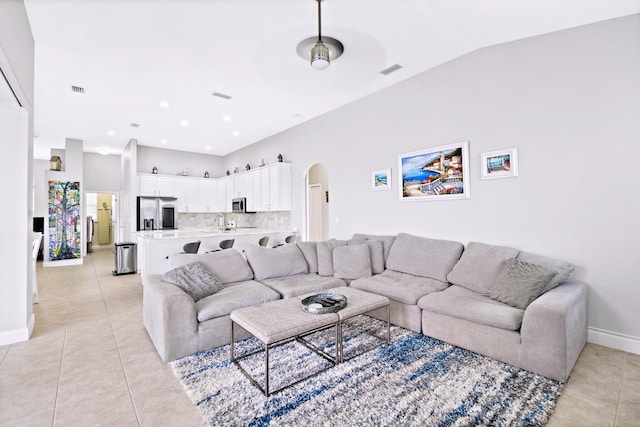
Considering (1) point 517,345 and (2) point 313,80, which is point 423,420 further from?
(2) point 313,80

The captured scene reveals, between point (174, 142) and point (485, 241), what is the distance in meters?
7.23

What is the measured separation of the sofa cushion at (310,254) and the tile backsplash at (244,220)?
2.56 metres

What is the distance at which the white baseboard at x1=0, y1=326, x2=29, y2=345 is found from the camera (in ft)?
9.01

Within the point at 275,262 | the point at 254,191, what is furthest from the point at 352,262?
the point at 254,191

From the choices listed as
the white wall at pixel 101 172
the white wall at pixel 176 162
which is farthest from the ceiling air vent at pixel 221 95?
the white wall at pixel 101 172

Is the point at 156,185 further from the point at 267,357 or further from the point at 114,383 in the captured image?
the point at 267,357

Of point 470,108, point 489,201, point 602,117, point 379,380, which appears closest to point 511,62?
point 470,108

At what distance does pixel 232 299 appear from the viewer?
277cm

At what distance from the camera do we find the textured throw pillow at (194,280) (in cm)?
282

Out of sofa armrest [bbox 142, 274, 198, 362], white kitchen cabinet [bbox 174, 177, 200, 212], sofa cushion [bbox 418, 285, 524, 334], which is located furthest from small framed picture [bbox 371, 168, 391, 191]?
white kitchen cabinet [bbox 174, 177, 200, 212]

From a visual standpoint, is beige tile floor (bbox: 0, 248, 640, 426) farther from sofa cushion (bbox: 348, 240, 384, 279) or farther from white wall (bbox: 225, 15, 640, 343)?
Result: sofa cushion (bbox: 348, 240, 384, 279)

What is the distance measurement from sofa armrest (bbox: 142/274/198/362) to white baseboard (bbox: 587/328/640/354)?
3.62m

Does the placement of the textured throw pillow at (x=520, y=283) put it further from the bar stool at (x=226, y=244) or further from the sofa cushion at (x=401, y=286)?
the bar stool at (x=226, y=244)

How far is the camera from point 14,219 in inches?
113
